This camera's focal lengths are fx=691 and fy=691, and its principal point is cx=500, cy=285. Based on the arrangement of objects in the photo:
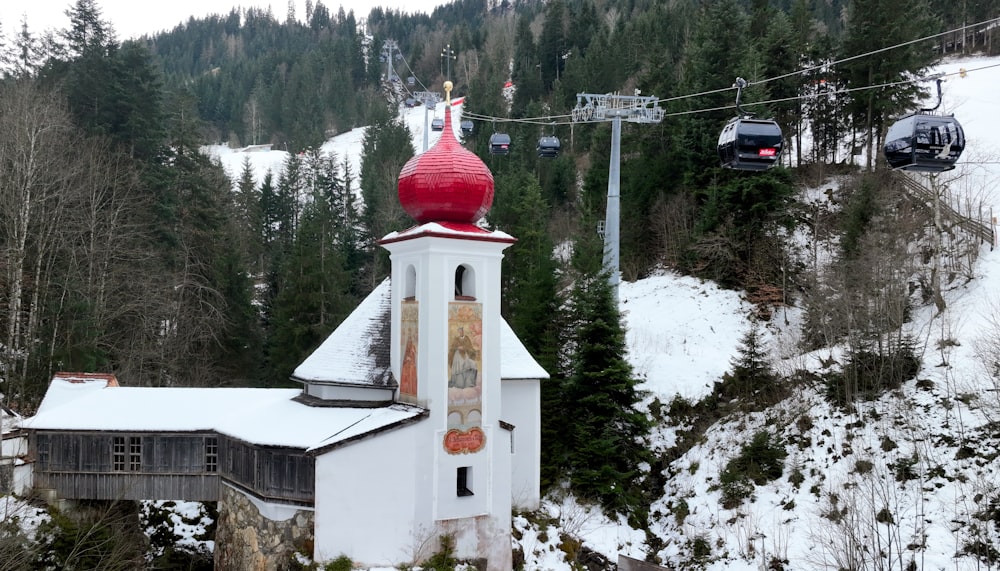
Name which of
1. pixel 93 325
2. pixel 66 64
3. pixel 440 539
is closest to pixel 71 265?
pixel 93 325

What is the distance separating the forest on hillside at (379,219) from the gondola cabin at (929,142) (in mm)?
1895

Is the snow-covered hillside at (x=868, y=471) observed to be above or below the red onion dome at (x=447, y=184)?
below

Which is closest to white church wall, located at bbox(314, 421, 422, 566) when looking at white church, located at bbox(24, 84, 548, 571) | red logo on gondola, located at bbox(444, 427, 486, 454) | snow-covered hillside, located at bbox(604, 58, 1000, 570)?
white church, located at bbox(24, 84, 548, 571)

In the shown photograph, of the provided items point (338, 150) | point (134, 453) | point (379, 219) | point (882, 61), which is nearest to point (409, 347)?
point (134, 453)

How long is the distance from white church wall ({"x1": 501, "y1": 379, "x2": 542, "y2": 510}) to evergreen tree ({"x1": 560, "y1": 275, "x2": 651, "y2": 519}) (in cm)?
166

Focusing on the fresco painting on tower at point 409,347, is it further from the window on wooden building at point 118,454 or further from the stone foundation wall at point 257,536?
the window on wooden building at point 118,454

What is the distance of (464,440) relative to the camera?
16.2 metres

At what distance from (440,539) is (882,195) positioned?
22.1 m

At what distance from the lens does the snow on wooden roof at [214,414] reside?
51.2 feet

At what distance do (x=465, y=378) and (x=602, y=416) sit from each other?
21.7 feet

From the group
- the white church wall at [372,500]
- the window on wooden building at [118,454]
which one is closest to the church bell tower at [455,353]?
the white church wall at [372,500]

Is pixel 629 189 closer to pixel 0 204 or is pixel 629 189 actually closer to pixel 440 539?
pixel 440 539

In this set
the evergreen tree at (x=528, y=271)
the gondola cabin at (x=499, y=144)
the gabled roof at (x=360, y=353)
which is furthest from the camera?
the gondola cabin at (x=499, y=144)

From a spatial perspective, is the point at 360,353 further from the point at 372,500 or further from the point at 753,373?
the point at 753,373
